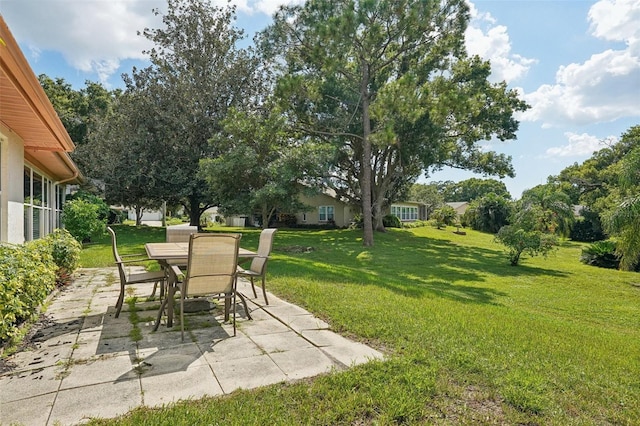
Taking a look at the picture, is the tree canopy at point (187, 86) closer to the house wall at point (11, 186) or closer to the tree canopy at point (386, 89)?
the tree canopy at point (386, 89)

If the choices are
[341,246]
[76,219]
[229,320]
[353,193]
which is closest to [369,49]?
[341,246]

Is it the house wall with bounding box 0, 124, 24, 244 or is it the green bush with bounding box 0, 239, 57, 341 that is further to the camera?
the house wall with bounding box 0, 124, 24, 244

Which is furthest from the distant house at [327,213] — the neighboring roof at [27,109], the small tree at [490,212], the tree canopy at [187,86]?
the neighboring roof at [27,109]

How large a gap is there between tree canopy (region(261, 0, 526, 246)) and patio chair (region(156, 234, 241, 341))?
12181 mm

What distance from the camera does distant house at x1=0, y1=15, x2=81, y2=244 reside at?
3.02 meters

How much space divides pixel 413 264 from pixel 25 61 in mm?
12340

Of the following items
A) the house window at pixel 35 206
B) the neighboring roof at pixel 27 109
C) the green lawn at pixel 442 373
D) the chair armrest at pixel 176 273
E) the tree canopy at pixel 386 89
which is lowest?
the green lawn at pixel 442 373

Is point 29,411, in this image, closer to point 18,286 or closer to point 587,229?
point 18,286

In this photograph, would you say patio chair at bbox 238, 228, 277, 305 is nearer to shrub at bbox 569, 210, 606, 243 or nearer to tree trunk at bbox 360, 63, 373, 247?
Answer: tree trunk at bbox 360, 63, 373, 247

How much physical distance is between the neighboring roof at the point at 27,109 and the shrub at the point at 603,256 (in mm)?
19218

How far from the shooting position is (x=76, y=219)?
37.4 ft

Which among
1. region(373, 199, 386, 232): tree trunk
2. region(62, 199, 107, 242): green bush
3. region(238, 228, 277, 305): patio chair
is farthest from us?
region(373, 199, 386, 232): tree trunk

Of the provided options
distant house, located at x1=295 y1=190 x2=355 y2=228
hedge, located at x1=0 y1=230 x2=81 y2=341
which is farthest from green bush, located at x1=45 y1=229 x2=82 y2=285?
distant house, located at x1=295 y1=190 x2=355 y2=228

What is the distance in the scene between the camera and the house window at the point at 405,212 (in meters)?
37.2
